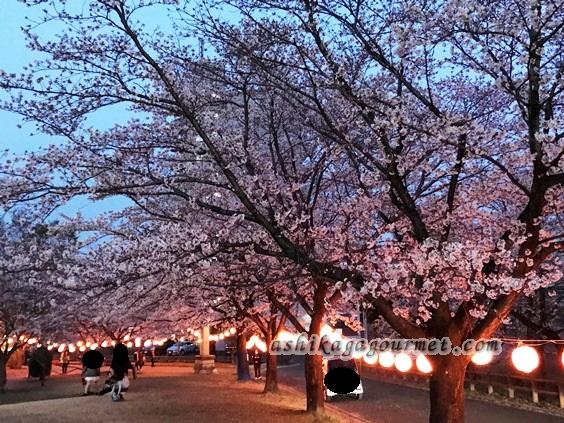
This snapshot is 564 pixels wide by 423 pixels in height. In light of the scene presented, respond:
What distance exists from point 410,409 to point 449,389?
11.3m

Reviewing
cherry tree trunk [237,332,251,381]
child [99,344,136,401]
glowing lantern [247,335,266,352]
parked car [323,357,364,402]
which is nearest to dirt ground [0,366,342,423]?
child [99,344,136,401]

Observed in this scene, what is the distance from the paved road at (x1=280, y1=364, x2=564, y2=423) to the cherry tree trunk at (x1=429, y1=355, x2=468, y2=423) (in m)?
8.46

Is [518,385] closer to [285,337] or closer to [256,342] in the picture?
[285,337]

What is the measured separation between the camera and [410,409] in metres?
18.8

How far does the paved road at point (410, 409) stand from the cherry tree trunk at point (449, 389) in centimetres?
846

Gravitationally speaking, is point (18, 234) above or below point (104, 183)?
above

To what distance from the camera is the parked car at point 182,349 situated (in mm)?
60000

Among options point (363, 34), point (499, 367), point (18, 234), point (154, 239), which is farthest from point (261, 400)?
point (18, 234)

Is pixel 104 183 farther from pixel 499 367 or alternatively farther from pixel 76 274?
pixel 499 367

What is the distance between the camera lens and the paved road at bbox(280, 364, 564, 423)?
53.5 ft

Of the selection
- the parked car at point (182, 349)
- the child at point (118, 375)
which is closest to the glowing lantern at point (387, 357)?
the child at point (118, 375)

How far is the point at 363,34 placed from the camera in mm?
8820

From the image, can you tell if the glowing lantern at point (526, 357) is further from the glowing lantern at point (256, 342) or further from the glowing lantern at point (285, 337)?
the glowing lantern at point (256, 342)

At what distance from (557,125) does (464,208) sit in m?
4.05
